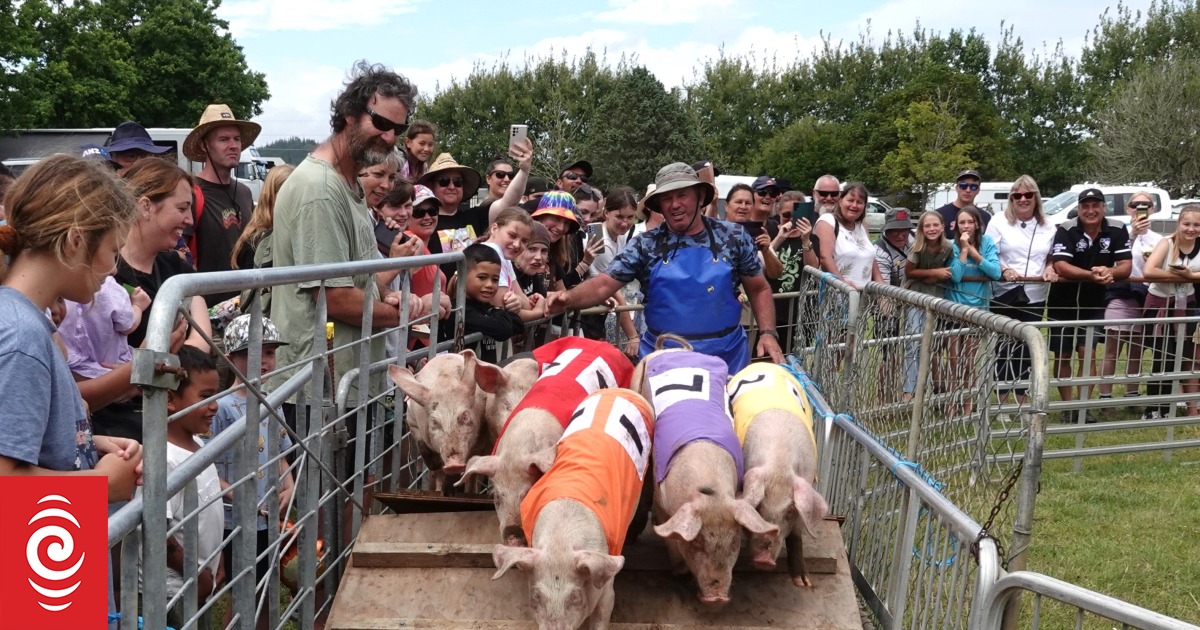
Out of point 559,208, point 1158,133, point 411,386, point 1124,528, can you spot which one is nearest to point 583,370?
point 411,386

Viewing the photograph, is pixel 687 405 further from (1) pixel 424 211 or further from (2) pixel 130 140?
(2) pixel 130 140

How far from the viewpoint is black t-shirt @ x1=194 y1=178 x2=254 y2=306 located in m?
5.89

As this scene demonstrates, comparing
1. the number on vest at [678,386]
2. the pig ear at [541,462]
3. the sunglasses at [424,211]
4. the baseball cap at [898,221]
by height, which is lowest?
the pig ear at [541,462]

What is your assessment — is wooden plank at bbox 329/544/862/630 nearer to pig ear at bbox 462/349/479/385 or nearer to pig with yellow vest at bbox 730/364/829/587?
pig with yellow vest at bbox 730/364/829/587

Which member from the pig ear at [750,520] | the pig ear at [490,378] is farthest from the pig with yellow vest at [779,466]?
the pig ear at [490,378]

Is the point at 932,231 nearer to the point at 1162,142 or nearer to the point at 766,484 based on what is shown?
the point at 766,484

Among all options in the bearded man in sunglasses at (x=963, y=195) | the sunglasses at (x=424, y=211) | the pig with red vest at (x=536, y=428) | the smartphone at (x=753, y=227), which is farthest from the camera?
the bearded man in sunglasses at (x=963, y=195)

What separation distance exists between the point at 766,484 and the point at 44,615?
2410 millimetres

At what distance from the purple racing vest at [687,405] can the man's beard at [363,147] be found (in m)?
1.61

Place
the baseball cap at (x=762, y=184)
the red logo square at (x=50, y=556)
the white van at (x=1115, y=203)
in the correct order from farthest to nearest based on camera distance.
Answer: the white van at (x=1115, y=203) → the baseball cap at (x=762, y=184) → the red logo square at (x=50, y=556)

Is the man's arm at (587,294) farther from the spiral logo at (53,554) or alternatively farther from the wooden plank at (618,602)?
the spiral logo at (53,554)

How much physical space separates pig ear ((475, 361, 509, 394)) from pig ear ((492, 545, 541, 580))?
3.87ft

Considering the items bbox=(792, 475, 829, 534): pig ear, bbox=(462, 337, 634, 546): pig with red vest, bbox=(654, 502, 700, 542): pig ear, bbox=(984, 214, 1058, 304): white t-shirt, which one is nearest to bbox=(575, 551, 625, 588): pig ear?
bbox=(654, 502, 700, 542): pig ear

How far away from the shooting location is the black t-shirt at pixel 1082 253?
983cm
